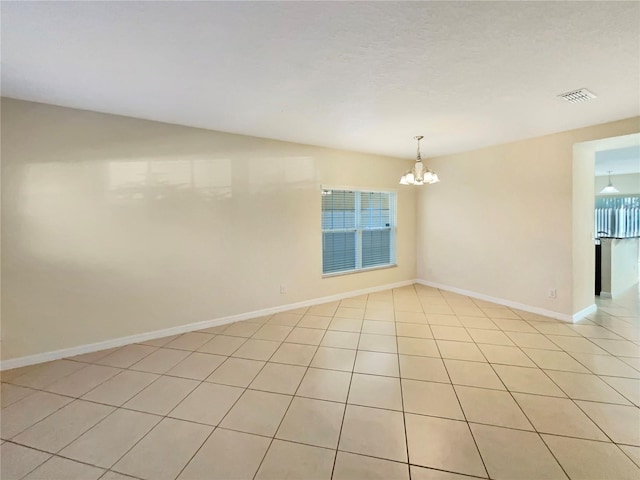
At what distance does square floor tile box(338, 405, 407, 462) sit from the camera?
155 cm

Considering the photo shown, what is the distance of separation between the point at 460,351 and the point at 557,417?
92 cm

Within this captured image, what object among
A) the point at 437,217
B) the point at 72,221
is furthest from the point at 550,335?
the point at 72,221

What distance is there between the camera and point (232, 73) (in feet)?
6.53

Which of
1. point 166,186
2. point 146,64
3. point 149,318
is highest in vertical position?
point 146,64

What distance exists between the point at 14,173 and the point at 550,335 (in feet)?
18.7

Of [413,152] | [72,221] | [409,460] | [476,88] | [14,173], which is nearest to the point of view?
[409,460]

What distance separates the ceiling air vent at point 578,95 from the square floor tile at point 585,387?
243 cm

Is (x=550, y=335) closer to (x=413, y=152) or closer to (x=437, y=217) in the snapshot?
(x=437, y=217)

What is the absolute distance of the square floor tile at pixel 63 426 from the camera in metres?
1.64

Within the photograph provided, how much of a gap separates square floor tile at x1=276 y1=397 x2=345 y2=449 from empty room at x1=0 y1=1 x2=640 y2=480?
0.05ft

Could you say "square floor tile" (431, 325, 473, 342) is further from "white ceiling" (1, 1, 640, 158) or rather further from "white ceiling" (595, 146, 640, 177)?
"white ceiling" (595, 146, 640, 177)

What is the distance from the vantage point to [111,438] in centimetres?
167

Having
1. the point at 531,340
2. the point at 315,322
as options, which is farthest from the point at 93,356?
the point at 531,340

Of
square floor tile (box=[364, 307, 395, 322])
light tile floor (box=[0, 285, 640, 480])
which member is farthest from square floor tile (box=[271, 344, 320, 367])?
square floor tile (box=[364, 307, 395, 322])
